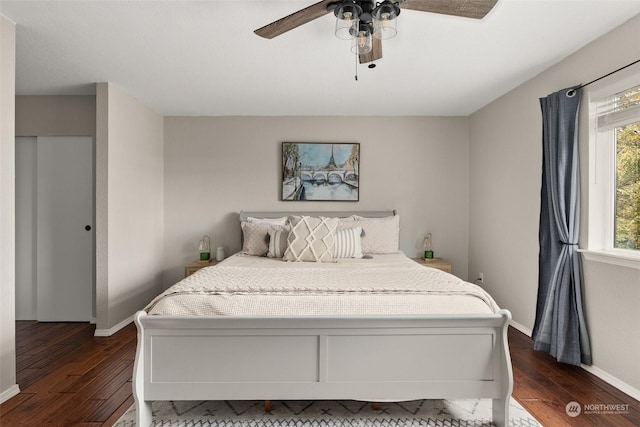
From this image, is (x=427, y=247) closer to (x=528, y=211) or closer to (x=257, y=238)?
(x=528, y=211)

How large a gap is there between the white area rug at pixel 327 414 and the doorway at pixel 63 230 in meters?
2.23

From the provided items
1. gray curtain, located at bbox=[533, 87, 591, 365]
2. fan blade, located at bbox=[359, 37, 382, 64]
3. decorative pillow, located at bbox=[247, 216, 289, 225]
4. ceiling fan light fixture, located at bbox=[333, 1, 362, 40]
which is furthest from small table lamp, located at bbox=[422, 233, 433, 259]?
ceiling fan light fixture, located at bbox=[333, 1, 362, 40]

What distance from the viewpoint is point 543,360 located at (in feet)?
9.19

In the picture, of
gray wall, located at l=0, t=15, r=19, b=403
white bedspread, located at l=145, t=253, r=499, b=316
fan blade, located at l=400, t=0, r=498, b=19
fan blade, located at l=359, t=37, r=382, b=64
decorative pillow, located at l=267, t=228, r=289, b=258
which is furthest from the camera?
decorative pillow, located at l=267, t=228, r=289, b=258

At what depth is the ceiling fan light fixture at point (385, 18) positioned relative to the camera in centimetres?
167

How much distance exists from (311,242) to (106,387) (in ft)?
6.22

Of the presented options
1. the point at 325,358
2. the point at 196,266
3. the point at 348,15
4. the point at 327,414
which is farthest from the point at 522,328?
the point at 196,266

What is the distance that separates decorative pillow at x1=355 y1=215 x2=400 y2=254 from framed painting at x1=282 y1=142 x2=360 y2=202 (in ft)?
1.75

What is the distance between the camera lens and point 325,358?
1936mm

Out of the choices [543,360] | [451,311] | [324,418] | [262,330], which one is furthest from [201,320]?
[543,360]

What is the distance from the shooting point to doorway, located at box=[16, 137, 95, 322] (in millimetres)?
3768

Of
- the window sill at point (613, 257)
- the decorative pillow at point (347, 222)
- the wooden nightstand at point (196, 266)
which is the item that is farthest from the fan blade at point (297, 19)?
the wooden nightstand at point (196, 266)

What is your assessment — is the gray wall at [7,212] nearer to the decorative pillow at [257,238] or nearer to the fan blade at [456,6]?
the decorative pillow at [257,238]

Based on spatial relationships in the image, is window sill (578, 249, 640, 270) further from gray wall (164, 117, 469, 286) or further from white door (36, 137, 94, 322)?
white door (36, 137, 94, 322)
